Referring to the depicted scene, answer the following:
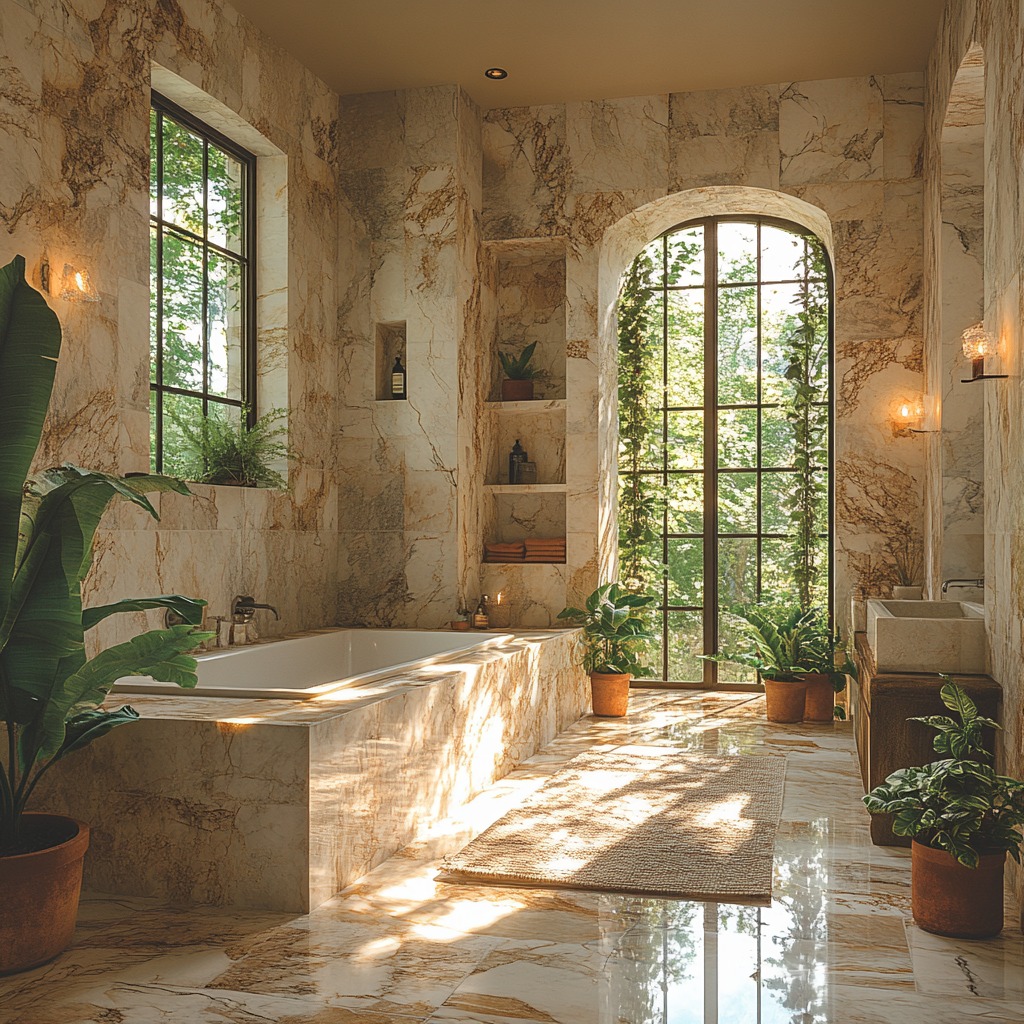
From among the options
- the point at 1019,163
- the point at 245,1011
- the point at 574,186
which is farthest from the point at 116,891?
the point at 574,186

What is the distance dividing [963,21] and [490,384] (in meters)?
2.88

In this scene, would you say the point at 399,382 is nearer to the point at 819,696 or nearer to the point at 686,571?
the point at 686,571

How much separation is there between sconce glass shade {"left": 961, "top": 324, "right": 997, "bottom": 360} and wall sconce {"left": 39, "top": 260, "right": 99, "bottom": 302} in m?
2.84

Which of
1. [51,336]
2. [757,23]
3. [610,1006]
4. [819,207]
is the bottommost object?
[610,1006]

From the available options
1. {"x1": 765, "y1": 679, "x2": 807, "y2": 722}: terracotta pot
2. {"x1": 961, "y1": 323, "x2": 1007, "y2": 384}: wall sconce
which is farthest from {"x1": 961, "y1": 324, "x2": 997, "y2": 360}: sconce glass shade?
{"x1": 765, "y1": 679, "x2": 807, "y2": 722}: terracotta pot

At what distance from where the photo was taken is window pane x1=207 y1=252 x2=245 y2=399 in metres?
4.80

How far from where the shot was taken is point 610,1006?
2.25 metres

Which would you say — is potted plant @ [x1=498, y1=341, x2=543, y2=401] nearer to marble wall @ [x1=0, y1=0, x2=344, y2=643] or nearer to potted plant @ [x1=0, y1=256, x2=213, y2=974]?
marble wall @ [x1=0, y1=0, x2=344, y2=643]

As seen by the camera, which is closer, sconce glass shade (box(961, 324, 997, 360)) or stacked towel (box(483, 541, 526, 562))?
sconce glass shade (box(961, 324, 997, 360))

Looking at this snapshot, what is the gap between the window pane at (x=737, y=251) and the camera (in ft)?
20.1

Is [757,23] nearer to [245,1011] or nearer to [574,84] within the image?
[574,84]

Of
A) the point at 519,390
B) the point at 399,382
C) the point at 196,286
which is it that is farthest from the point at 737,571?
the point at 196,286

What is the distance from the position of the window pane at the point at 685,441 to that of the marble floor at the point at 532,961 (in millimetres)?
3208

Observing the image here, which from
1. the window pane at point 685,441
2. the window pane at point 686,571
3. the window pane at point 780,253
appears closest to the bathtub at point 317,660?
the window pane at point 686,571
